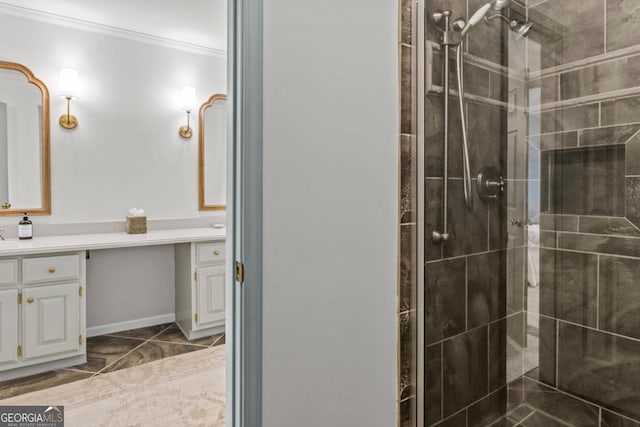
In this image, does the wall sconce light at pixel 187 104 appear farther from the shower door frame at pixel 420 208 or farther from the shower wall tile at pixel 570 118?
the shower wall tile at pixel 570 118

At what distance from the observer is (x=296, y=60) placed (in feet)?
3.84

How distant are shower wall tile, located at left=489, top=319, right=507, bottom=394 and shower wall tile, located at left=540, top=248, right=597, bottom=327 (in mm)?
154

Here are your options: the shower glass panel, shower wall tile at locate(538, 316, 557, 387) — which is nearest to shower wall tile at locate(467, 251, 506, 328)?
Answer: the shower glass panel

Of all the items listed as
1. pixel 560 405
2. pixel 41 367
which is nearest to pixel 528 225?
pixel 560 405

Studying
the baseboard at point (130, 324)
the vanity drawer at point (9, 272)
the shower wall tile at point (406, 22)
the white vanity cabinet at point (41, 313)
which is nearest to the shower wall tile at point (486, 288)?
the shower wall tile at point (406, 22)

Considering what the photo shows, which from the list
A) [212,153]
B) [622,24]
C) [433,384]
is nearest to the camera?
[622,24]

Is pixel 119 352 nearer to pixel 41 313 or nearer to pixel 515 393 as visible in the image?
pixel 41 313

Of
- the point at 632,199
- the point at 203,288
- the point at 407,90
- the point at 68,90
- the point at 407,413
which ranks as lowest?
the point at 407,413

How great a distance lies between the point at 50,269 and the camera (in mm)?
2586

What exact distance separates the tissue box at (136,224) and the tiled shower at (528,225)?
2583 mm

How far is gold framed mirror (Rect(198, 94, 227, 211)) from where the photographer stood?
3715mm

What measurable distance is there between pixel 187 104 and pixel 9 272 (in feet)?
6.34

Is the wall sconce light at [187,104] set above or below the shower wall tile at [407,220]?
above

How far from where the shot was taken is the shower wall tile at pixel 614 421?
98cm
